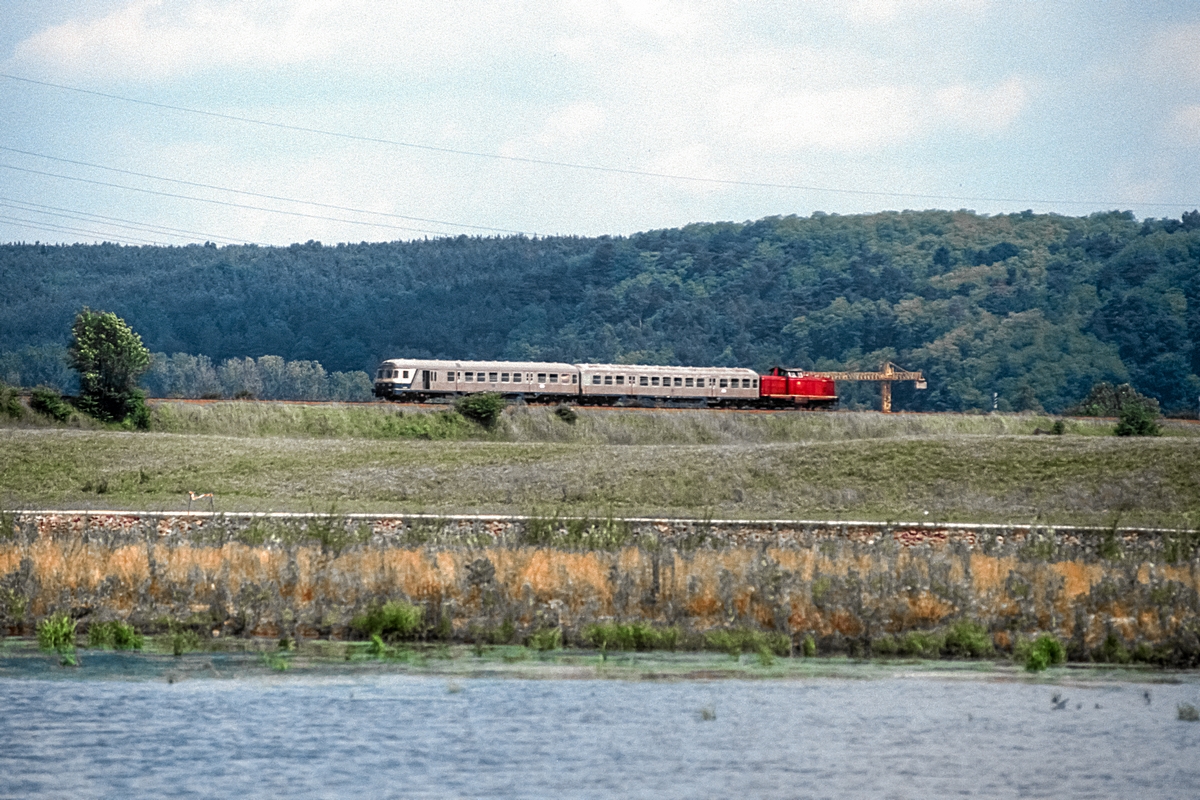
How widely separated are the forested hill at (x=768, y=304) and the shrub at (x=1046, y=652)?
97.1m

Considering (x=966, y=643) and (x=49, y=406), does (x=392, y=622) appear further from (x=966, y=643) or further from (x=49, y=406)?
(x=49, y=406)

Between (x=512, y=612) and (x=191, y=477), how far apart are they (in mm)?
28053

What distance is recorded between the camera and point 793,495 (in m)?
45.8

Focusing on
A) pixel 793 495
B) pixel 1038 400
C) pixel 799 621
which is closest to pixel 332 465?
pixel 793 495

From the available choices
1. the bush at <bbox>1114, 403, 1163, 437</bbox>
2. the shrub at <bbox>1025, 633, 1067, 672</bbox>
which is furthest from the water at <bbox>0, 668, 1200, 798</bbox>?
the bush at <bbox>1114, 403, 1163, 437</bbox>

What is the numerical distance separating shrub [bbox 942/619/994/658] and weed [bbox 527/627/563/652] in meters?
5.02

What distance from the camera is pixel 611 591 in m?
23.3

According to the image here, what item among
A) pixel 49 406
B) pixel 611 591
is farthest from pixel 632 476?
pixel 49 406

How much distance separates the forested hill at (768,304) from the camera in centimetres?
12950

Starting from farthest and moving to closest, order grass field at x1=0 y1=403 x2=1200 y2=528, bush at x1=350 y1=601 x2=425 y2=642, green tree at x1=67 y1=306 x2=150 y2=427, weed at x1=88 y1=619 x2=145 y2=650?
green tree at x1=67 y1=306 x2=150 y2=427, grass field at x1=0 y1=403 x2=1200 y2=528, bush at x1=350 y1=601 x2=425 y2=642, weed at x1=88 y1=619 x2=145 y2=650

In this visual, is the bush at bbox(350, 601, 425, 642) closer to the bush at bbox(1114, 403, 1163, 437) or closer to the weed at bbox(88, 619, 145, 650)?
the weed at bbox(88, 619, 145, 650)

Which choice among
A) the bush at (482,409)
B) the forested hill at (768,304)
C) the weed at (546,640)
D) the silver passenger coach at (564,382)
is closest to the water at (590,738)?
the weed at (546,640)

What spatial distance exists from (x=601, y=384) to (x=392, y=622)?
53793 millimetres

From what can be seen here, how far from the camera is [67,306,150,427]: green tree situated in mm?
62250
